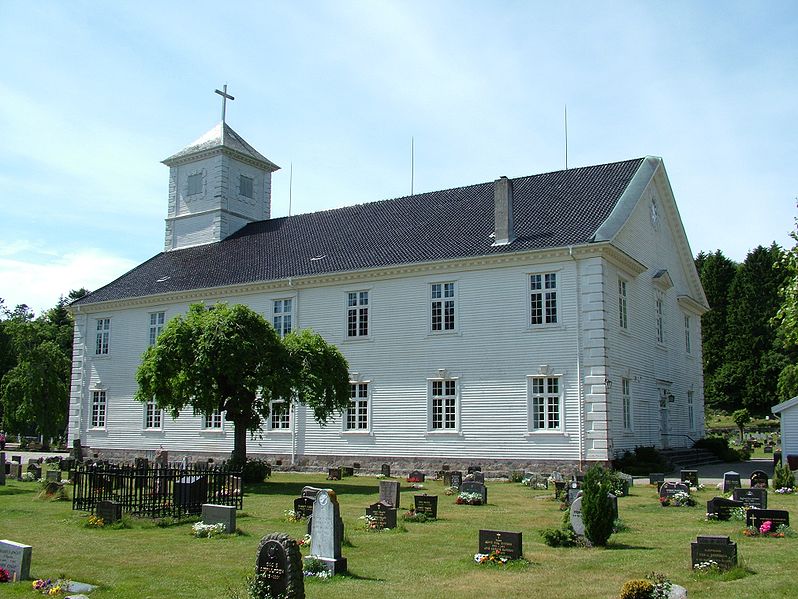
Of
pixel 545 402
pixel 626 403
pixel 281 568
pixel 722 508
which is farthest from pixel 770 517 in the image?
pixel 626 403

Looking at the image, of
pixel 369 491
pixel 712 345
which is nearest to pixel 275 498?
pixel 369 491

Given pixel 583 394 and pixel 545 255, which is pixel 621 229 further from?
pixel 583 394

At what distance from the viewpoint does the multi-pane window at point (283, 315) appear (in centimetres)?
3578

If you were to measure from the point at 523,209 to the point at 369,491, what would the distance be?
1379 centimetres

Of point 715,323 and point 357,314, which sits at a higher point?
point 715,323

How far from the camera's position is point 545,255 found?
2966 cm

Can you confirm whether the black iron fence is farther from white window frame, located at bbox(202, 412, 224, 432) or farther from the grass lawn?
white window frame, located at bbox(202, 412, 224, 432)

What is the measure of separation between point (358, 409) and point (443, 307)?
5556mm

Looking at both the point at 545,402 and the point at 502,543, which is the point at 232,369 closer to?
the point at 545,402

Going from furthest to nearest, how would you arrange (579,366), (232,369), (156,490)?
(579,366)
(232,369)
(156,490)

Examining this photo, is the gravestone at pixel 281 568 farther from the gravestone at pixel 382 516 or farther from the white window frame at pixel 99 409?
the white window frame at pixel 99 409

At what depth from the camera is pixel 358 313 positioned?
3403cm

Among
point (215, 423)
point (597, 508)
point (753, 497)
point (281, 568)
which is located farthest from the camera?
point (215, 423)

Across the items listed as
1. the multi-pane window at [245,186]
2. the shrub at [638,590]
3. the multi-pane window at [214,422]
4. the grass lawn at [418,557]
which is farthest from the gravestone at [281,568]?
the multi-pane window at [245,186]
